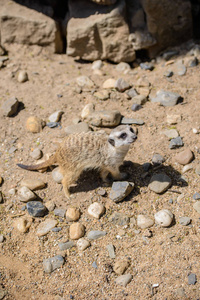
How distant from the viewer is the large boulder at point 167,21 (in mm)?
3525

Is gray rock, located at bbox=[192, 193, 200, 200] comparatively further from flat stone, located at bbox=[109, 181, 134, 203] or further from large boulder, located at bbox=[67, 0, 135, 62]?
large boulder, located at bbox=[67, 0, 135, 62]

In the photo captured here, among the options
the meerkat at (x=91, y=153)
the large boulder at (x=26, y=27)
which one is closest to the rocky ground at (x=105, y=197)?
the meerkat at (x=91, y=153)

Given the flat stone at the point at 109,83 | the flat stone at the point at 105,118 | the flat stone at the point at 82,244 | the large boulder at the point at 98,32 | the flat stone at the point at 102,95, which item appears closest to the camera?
the flat stone at the point at 82,244

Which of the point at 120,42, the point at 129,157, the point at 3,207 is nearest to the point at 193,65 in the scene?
the point at 120,42

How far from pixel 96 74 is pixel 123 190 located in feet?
5.77

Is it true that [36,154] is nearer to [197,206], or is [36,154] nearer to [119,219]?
[119,219]

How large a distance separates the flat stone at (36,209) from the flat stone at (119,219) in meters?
0.56

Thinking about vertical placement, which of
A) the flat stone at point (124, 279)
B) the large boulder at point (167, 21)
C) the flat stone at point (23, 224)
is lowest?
the flat stone at point (124, 279)

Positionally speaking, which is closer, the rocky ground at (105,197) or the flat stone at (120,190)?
the rocky ground at (105,197)

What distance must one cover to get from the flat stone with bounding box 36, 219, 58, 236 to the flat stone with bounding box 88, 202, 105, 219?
0.30 meters

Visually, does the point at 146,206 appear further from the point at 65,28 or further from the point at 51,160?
the point at 65,28

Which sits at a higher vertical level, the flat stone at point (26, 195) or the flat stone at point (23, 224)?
the flat stone at point (26, 195)

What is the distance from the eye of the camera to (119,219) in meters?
2.41

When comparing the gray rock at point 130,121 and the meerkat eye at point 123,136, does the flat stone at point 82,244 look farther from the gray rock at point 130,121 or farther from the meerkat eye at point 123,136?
the gray rock at point 130,121
